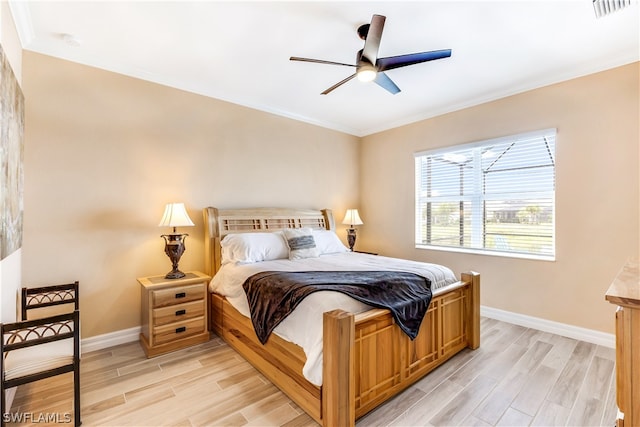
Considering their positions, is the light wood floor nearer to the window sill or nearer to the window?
the window sill

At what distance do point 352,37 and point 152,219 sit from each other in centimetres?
268

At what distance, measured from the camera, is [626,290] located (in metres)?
1.14

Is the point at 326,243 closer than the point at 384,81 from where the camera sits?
No

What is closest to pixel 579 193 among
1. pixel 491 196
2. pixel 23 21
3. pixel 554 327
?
pixel 491 196

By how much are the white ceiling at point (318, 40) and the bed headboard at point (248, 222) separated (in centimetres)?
148

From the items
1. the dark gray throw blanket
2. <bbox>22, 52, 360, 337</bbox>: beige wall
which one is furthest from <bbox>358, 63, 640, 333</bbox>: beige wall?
<bbox>22, 52, 360, 337</bbox>: beige wall

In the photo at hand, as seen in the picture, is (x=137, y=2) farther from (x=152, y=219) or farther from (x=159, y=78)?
(x=152, y=219)

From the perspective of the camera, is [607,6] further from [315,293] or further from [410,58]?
[315,293]

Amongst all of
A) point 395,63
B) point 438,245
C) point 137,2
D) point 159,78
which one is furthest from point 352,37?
point 438,245

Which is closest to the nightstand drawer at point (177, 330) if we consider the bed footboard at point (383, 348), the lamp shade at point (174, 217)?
the lamp shade at point (174, 217)

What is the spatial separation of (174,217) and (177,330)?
3.58 ft

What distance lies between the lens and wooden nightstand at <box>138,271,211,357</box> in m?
2.72

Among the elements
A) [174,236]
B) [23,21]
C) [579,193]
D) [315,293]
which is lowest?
[315,293]

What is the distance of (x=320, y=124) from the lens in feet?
15.6
